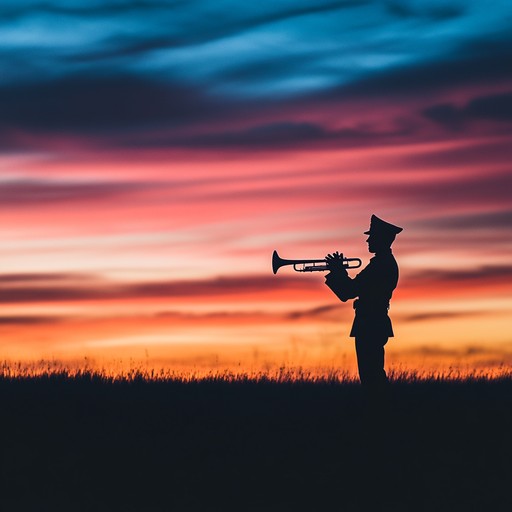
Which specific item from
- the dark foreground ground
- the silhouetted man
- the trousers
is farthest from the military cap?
the dark foreground ground

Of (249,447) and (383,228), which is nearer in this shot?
(249,447)

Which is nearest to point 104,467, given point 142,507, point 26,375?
point 142,507

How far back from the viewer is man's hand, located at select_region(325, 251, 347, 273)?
48.2ft

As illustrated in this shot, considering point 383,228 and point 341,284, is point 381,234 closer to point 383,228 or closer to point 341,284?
point 383,228

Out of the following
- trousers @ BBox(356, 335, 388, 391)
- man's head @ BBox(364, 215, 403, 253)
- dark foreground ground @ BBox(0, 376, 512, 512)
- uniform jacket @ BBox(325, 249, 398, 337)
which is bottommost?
dark foreground ground @ BBox(0, 376, 512, 512)

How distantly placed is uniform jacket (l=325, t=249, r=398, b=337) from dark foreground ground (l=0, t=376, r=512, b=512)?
3.80ft

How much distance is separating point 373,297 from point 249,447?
9.52ft

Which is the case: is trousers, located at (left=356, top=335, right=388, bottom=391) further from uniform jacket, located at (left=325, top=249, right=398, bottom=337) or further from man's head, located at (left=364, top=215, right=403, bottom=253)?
man's head, located at (left=364, top=215, right=403, bottom=253)

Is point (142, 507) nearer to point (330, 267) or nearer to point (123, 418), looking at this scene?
point (123, 418)

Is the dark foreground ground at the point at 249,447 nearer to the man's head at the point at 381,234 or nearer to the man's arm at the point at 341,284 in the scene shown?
the man's arm at the point at 341,284

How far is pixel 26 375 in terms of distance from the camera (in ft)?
57.0

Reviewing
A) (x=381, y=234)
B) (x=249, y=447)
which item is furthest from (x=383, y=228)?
(x=249, y=447)

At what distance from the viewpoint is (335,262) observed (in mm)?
14789

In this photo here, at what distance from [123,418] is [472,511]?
5457 millimetres
